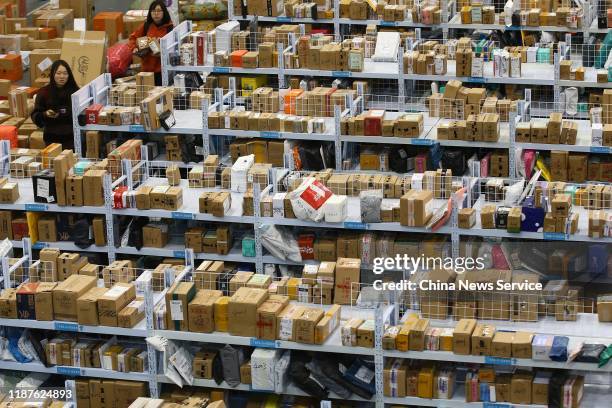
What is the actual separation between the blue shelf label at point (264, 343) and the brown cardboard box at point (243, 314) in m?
0.05

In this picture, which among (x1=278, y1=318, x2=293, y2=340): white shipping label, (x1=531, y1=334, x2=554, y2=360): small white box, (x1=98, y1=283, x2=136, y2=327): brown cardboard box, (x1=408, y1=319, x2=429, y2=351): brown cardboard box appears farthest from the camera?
(x1=98, y1=283, x2=136, y2=327): brown cardboard box

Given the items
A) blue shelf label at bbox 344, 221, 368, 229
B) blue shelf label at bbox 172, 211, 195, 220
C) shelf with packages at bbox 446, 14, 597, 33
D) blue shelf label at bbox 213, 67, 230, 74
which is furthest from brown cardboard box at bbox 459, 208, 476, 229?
shelf with packages at bbox 446, 14, 597, 33

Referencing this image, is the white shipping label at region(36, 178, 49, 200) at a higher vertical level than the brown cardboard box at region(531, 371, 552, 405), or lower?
higher

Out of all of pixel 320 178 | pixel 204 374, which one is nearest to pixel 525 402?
pixel 204 374

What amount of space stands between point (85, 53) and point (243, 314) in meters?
7.57

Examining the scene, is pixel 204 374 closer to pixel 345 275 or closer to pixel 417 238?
pixel 345 275

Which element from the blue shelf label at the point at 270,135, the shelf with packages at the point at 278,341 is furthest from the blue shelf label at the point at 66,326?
the blue shelf label at the point at 270,135

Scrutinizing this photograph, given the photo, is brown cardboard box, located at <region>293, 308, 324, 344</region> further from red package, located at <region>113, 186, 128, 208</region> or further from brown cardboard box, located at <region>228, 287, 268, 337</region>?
red package, located at <region>113, 186, 128, 208</region>

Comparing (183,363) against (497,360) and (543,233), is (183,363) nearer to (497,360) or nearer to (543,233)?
(497,360)

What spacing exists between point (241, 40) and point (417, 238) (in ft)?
16.2

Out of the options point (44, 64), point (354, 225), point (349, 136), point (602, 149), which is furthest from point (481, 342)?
point (44, 64)

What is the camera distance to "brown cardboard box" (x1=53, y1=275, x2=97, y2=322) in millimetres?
12164

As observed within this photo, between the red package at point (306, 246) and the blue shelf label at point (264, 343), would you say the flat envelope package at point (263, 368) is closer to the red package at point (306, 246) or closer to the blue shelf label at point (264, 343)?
the blue shelf label at point (264, 343)

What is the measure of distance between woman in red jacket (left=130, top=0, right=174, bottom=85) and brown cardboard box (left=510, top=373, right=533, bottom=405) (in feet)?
26.1
